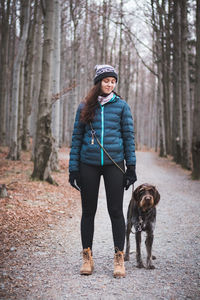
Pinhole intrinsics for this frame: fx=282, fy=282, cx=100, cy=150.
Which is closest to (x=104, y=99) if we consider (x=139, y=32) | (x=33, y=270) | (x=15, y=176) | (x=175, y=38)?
(x=33, y=270)

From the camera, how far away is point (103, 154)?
3.20m

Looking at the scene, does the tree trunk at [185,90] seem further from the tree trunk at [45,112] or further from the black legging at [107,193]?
the black legging at [107,193]

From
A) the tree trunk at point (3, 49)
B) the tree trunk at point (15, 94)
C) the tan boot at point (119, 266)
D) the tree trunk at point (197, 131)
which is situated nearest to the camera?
the tan boot at point (119, 266)

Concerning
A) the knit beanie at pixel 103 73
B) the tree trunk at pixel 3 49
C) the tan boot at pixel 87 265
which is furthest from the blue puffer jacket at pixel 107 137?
the tree trunk at pixel 3 49

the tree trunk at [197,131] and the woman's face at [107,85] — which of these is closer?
the woman's face at [107,85]

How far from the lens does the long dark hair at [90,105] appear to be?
3.23 metres

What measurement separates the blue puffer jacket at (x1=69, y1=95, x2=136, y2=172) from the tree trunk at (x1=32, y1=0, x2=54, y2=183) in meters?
4.89

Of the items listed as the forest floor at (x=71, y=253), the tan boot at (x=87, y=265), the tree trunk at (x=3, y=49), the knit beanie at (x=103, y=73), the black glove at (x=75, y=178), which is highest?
the tree trunk at (x=3, y=49)

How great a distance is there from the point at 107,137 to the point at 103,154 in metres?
0.20

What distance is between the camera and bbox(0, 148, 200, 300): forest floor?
9.35ft

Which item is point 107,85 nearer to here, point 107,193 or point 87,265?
point 107,193

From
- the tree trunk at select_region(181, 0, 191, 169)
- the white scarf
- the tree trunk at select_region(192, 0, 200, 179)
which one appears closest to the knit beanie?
the white scarf

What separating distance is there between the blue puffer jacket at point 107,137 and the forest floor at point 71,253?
1.26m

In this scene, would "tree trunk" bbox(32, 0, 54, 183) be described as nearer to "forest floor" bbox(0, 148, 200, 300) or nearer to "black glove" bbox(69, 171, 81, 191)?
"forest floor" bbox(0, 148, 200, 300)
